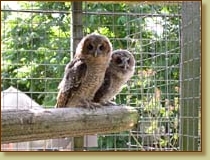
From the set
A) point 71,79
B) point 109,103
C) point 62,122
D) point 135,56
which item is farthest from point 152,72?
point 62,122

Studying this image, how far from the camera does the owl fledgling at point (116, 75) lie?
200cm

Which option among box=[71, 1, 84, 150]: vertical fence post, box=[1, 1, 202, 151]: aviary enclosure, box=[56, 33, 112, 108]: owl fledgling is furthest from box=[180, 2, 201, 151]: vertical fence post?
box=[71, 1, 84, 150]: vertical fence post

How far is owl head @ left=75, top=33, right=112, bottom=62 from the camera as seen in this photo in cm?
186

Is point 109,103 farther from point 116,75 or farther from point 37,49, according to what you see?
point 37,49

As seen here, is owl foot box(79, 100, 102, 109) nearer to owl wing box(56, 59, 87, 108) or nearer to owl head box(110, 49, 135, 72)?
owl wing box(56, 59, 87, 108)

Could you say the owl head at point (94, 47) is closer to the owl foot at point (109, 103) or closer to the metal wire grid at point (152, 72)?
the metal wire grid at point (152, 72)

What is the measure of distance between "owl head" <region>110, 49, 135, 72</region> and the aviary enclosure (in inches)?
1.0

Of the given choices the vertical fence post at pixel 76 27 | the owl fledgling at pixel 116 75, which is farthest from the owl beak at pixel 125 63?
the vertical fence post at pixel 76 27

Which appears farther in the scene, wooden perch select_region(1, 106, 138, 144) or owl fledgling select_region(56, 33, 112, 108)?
owl fledgling select_region(56, 33, 112, 108)

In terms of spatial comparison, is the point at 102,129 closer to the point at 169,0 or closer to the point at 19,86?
the point at 19,86

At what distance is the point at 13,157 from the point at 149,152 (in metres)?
0.51

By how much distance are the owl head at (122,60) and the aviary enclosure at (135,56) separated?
0.03m

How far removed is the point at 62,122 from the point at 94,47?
Answer: 13.9 inches

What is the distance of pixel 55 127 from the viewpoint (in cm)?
169
